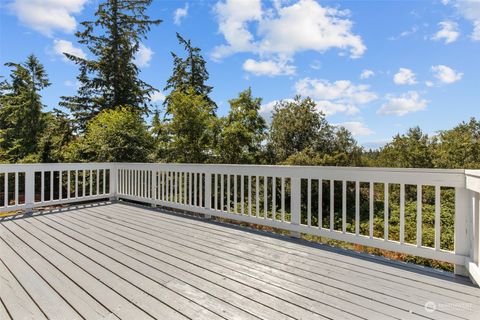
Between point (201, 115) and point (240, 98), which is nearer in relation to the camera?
point (201, 115)

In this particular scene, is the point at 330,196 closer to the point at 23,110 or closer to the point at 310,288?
the point at 310,288

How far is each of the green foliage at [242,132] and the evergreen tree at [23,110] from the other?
9.98 m

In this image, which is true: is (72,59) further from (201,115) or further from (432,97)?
(432,97)

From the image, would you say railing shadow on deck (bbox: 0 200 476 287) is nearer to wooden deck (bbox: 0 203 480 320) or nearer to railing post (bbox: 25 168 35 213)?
wooden deck (bbox: 0 203 480 320)

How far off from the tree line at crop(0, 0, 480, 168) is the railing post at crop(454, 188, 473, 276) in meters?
7.19

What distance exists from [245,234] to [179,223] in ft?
3.50

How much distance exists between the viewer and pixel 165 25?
48.3 feet

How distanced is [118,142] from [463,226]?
7413mm

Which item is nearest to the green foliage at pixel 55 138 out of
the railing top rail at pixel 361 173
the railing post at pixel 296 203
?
the railing top rail at pixel 361 173

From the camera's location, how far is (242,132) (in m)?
10.5

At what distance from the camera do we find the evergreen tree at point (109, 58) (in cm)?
1328

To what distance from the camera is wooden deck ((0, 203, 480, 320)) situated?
5.67 feet

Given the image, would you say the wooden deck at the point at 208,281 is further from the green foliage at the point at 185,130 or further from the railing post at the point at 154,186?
the green foliage at the point at 185,130

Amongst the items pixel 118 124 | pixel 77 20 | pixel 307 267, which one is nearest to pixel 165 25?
pixel 77 20
